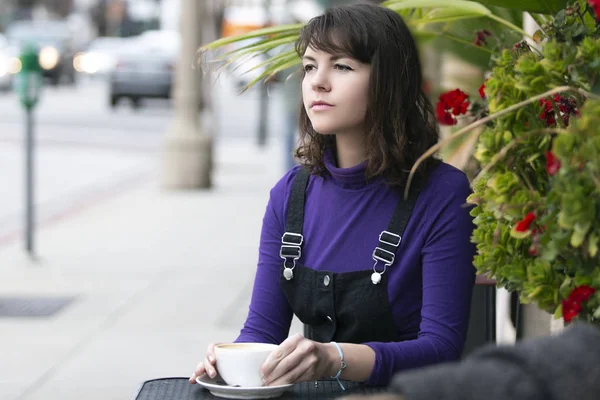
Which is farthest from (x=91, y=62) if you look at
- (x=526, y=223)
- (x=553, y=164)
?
(x=553, y=164)

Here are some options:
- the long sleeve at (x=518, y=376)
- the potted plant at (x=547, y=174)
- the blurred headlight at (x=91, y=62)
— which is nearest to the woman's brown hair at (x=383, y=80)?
the potted plant at (x=547, y=174)

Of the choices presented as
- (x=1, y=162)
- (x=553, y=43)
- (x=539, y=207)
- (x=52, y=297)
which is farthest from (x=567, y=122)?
(x=1, y=162)

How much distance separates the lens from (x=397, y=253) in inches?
101

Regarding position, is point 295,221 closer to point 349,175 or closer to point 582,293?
point 349,175

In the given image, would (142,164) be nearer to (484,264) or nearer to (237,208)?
(237,208)

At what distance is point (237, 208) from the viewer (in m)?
11.7

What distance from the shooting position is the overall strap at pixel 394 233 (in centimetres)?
255

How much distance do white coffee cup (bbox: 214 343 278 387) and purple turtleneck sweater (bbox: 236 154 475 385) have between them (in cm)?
34

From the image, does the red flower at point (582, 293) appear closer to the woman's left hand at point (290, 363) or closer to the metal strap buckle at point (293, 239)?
the woman's left hand at point (290, 363)

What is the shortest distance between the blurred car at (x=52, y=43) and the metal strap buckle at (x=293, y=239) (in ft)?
108

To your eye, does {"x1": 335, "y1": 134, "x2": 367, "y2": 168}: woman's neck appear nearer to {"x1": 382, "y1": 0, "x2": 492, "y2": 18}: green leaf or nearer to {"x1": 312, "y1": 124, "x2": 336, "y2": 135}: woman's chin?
{"x1": 312, "y1": 124, "x2": 336, "y2": 135}: woman's chin

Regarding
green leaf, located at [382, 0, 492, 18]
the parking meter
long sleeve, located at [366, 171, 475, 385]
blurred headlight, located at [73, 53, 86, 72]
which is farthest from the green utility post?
blurred headlight, located at [73, 53, 86, 72]

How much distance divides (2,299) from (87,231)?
3024 millimetres

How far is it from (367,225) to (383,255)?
108 mm
